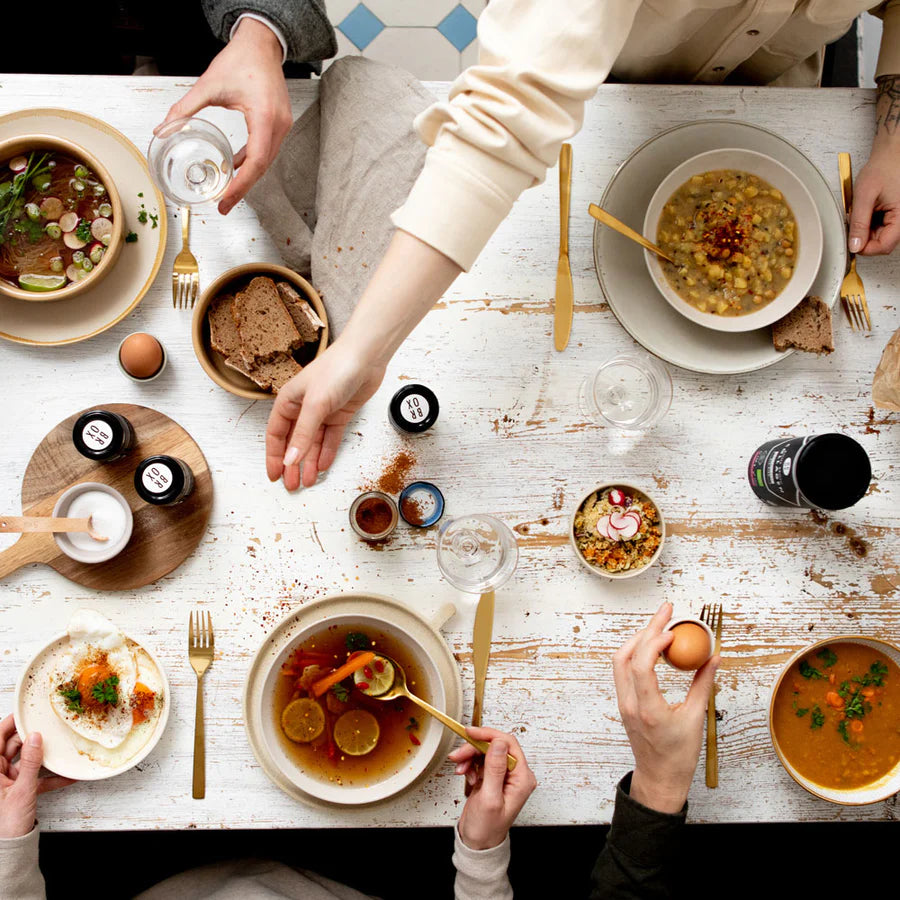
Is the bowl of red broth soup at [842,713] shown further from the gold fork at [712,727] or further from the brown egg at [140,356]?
the brown egg at [140,356]

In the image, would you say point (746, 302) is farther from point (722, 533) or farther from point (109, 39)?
point (109, 39)

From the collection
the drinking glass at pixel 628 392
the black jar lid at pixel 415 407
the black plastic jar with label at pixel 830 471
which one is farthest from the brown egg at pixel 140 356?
the black plastic jar with label at pixel 830 471

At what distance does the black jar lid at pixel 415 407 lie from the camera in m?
1.46

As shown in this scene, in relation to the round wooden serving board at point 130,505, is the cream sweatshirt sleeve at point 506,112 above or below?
above

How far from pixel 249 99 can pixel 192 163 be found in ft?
0.64

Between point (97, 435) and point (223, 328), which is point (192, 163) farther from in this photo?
point (97, 435)

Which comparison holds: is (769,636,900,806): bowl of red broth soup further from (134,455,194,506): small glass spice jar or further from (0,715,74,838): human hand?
(0,715,74,838): human hand

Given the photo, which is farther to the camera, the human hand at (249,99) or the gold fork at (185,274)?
the gold fork at (185,274)

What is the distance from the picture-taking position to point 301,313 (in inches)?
56.9

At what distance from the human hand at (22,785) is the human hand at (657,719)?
1057 millimetres

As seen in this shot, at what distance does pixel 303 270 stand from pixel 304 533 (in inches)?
21.1

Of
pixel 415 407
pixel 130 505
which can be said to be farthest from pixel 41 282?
pixel 415 407

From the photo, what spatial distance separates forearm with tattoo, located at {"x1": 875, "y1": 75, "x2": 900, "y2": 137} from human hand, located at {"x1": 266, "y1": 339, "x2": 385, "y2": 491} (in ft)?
3.75

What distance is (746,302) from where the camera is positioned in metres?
1.49
